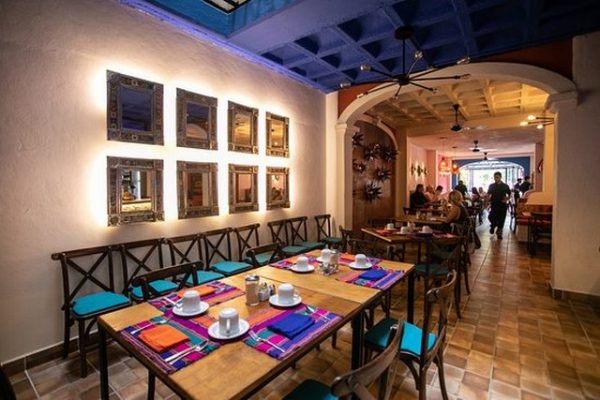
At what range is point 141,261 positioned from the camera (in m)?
2.97

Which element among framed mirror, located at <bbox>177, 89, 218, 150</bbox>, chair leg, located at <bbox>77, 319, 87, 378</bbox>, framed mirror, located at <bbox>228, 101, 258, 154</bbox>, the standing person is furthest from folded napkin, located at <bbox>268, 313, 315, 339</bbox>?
the standing person

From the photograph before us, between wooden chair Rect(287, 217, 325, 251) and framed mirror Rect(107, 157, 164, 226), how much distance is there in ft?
7.15

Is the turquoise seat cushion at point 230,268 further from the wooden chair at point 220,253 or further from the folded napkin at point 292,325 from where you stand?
the folded napkin at point 292,325

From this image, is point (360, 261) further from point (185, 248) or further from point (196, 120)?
point (196, 120)

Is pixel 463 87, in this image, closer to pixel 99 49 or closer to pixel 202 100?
pixel 202 100

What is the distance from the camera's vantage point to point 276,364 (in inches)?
45.2

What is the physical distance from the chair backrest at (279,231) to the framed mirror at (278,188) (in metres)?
0.25

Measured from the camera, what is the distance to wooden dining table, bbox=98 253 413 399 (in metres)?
1.03

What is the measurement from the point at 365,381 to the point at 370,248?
2071mm

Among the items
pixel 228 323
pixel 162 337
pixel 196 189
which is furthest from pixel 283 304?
pixel 196 189

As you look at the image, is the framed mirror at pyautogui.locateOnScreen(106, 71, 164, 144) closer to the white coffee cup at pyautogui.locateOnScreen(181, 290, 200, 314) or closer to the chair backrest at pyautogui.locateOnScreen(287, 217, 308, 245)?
the white coffee cup at pyautogui.locateOnScreen(181, 290, 200, 314)

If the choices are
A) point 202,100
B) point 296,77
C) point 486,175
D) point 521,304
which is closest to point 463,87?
point 296,77

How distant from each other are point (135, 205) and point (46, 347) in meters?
1.39

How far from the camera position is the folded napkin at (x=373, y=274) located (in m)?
2.12
